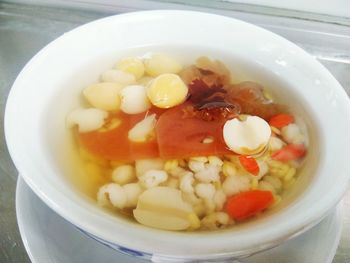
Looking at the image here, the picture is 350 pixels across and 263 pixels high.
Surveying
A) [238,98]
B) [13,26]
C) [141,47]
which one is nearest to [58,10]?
[13,26]

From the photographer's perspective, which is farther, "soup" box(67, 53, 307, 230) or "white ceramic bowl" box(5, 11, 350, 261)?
"soup" box(67, 53, 307, 230)

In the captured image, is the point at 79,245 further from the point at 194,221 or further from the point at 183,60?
the point at 183,60

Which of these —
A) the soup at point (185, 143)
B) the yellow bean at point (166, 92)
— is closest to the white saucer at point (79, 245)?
the soup at point (185, 143)

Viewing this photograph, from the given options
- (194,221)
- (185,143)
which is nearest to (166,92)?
(185,143)

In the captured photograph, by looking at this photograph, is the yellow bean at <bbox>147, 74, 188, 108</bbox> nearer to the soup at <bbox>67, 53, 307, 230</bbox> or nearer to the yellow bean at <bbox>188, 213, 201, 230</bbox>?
the soup at <bbox>67, 53, 307, 230</bbox>

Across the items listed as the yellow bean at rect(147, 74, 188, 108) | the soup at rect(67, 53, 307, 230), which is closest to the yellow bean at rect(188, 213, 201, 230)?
the soup at rect(67, 53, 307, 230)

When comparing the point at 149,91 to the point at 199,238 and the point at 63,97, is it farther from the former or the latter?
the point at 199,238
